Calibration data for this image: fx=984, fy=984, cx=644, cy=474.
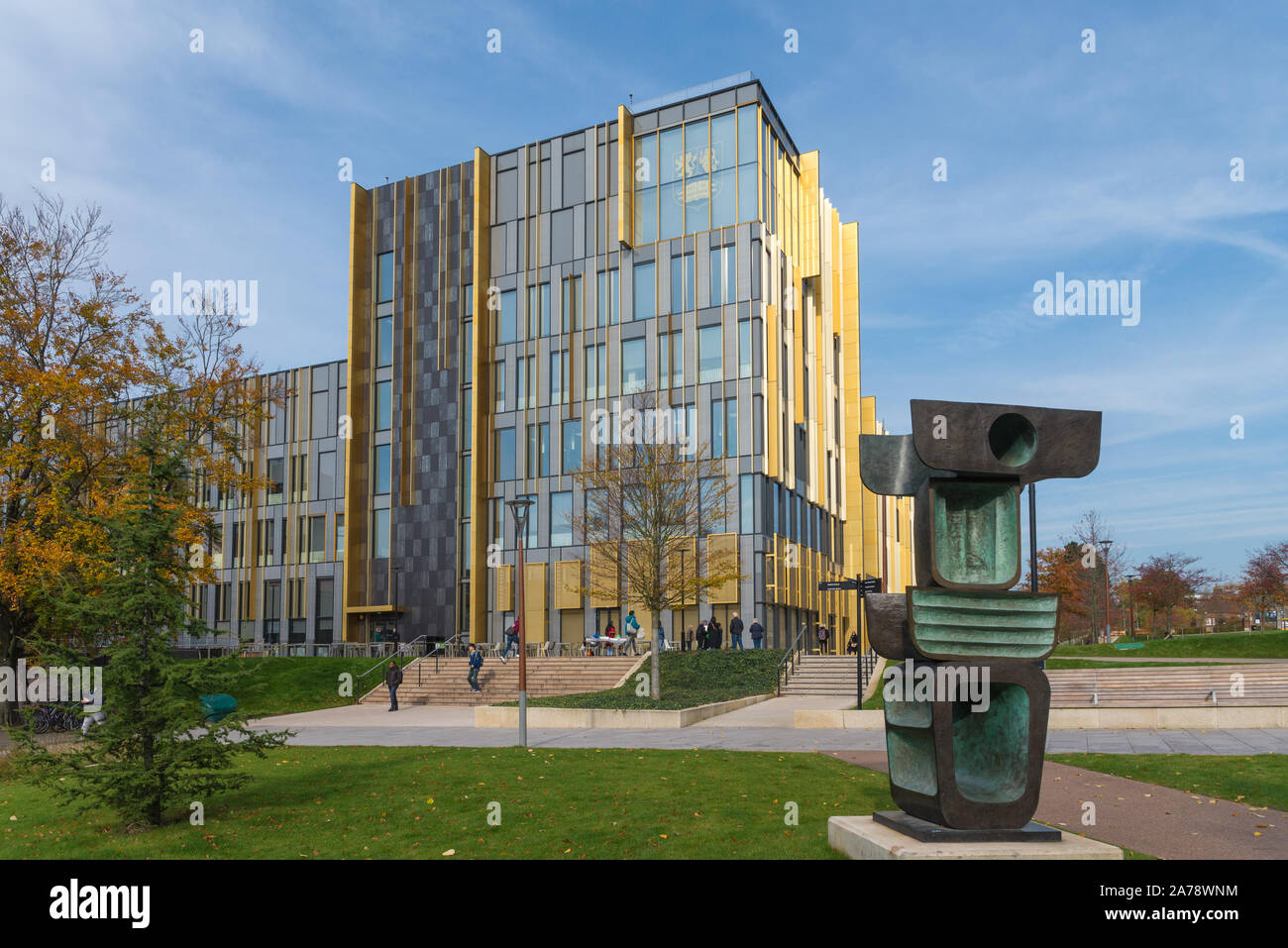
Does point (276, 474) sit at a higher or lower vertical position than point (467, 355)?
lower

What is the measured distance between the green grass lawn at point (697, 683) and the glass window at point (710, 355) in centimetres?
1427

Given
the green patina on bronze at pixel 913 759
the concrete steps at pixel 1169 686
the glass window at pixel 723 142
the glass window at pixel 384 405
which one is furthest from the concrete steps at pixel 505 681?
the glass window at pixel 723 142

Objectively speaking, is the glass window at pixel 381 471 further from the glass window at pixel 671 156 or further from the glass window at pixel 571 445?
the glass window at pixel 671 156

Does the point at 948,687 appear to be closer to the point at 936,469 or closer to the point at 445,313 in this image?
the point at 936,469

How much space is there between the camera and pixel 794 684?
103 ft

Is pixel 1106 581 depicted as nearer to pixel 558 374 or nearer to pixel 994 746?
pixel 558 374

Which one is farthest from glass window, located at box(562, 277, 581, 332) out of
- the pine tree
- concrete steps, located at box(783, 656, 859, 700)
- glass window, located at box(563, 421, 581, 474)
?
the pine tree

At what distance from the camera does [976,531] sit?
8602 mm

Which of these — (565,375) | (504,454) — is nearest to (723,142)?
(565,375)

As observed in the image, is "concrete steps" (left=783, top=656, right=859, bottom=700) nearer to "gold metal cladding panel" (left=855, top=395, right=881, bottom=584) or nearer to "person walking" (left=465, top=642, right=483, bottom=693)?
"person walking" (left=465, top=642, right=483, bottom=693)

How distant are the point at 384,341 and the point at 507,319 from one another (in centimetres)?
866

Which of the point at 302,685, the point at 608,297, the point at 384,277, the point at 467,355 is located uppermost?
the point at 384,277
